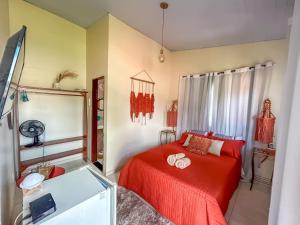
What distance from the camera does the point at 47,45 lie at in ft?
8.42

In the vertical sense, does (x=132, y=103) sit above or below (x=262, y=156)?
above

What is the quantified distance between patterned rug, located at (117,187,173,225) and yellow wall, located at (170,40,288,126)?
2556 millimetres

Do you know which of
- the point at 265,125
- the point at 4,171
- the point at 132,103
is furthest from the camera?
the point at 132,103

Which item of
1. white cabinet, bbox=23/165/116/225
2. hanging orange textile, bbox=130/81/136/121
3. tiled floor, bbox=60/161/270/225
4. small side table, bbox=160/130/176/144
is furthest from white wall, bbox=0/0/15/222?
small side table, bbox=160/130/176/144

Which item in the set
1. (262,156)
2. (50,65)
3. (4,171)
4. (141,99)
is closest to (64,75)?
(50,65)

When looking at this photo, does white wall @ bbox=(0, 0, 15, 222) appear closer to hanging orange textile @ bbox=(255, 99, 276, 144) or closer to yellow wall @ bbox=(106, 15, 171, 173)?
yellow wall @ bbox=(106, 15, 171, 173)

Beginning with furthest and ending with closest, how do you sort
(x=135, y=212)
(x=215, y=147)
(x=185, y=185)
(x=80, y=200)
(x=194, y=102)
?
(x=194, y=102), (x=215, y=147), (x=135, y=212), (x=185, y=185), (x=80, y=200)

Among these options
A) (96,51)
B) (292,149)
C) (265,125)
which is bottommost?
(265,125)

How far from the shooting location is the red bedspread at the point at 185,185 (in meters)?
1.47

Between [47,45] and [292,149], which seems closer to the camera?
[292,149]

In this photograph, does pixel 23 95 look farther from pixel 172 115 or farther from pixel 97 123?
pixel 172 115

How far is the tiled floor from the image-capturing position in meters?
1.80

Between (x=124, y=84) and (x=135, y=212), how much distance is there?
204 centimetres

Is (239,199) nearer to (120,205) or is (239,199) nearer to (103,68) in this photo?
(120,205)
